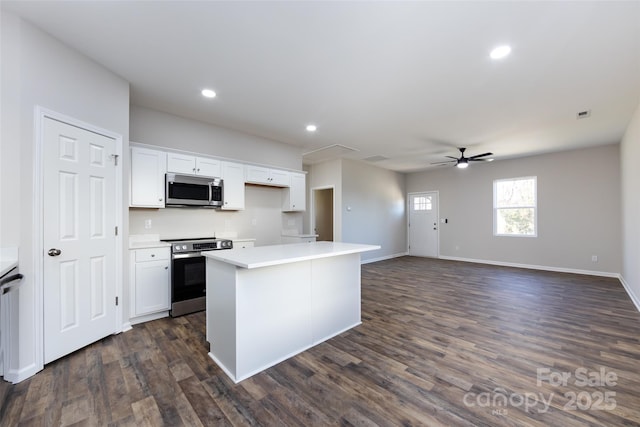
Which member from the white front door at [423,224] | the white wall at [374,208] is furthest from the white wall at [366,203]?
the white front door at [423,224]

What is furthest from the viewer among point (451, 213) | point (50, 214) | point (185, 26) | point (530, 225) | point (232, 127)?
point (451, 213)

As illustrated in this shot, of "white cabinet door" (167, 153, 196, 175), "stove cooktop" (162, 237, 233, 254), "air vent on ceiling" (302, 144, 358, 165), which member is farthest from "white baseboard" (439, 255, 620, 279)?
"white cabinet door" (167, 153, 196, 175)

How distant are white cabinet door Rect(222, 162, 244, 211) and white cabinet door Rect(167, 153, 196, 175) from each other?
45cm

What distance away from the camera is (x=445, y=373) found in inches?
82.6

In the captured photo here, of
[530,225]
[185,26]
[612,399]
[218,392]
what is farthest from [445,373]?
[530,225]

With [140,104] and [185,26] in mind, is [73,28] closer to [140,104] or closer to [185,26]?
[185,26]

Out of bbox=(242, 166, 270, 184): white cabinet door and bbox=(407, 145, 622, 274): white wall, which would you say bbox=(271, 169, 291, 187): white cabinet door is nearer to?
bbox=(242, 166, 270, 184): white cabinet door

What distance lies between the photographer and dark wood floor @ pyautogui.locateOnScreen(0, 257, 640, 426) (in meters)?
1.65

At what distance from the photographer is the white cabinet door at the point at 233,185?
13.2 feet

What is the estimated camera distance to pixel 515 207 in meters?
6.45

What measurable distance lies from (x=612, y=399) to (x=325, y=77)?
343 centimetres

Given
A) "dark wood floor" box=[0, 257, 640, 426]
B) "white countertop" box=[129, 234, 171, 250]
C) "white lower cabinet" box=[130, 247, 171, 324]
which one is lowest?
"dark wood floor" box=[0, 257, 640, 426]

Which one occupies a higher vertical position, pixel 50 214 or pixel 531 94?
pixel 531 94

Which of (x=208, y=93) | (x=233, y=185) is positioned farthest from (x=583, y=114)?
(x=233, y=185)
